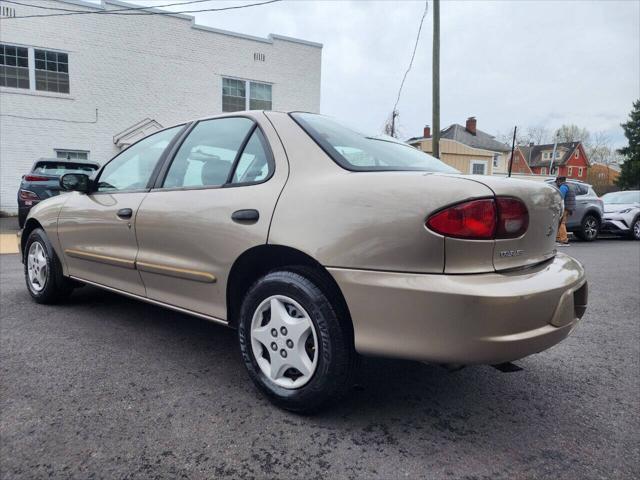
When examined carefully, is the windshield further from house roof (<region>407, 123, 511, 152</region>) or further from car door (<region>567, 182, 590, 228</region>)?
house roof (<region>407, 123, 511, 152</region>)

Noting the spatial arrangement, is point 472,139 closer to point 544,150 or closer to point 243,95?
point 243,95

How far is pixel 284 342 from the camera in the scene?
2.11 m

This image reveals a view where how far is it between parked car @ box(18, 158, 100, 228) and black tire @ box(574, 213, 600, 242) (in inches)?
446

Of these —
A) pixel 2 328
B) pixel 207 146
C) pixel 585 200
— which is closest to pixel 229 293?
pixel 207 146

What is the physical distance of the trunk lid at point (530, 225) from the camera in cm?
181

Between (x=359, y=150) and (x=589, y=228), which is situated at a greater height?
(x=359, y=150)

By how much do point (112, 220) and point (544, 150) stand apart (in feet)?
219

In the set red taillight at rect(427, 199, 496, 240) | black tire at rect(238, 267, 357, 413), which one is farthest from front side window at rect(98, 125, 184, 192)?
red taillight at rect(427, 199, 496, 240)

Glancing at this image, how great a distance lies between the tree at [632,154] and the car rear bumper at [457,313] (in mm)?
38892

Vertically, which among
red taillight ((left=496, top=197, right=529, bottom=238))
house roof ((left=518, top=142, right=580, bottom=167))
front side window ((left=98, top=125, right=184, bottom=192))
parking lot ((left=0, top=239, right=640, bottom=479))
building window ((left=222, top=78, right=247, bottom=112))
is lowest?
parking lot ((left=0, top=239, right=640, bottom=479))

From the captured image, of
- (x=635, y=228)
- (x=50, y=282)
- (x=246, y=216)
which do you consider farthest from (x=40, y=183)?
(x=635, y=228)

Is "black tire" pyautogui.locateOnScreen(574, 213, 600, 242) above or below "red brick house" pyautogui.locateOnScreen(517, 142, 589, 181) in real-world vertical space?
below

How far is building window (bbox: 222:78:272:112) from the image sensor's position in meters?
16.0

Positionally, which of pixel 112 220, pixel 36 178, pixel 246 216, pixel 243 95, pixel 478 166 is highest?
pixel 243 95
